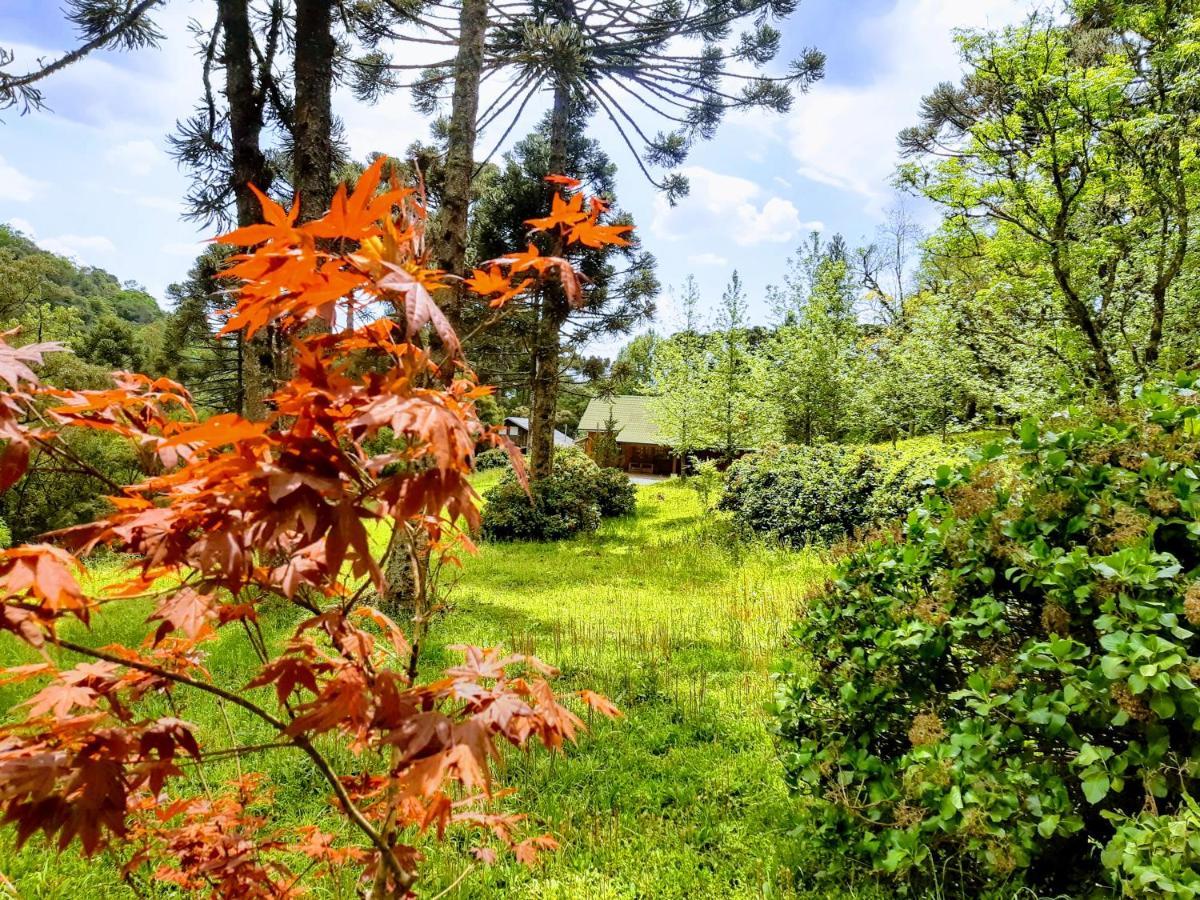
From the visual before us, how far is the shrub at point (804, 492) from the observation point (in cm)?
891

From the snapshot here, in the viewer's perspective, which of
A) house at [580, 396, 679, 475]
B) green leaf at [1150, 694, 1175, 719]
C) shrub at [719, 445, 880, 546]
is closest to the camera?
green leaf at [1150, 694, 1175, 719]

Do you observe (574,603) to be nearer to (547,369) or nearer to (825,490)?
(825,490)

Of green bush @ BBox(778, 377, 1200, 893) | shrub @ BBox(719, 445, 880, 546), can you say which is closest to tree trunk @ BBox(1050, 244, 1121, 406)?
shrub @ BBox(719, 445, 880, 546)

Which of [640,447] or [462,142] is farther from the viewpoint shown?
[640,447]

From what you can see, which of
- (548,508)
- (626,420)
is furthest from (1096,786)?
(626,420)

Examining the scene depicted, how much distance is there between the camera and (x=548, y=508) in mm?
11633

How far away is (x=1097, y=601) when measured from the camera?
1.82m

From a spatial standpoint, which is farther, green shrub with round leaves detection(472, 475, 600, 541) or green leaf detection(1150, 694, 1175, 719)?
green shrub with round leaves detection(472, 475, 600, 541)

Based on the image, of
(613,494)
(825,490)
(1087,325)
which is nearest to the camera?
(1087,325)

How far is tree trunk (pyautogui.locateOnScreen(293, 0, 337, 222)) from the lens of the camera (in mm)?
5777

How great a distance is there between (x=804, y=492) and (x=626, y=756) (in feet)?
22.8

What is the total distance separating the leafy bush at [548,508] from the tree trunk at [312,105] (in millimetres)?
6122

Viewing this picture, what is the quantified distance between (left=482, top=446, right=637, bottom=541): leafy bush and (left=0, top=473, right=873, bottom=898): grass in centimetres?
333

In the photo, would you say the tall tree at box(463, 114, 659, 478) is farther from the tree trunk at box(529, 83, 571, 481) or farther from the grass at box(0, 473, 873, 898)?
the grass at box(0, 473, 873, 898)
